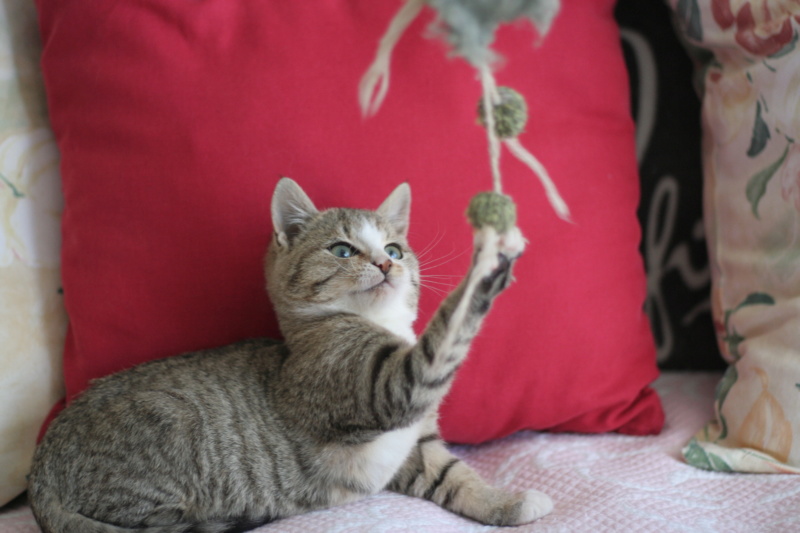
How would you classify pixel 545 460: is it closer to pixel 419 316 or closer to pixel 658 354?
pixel 419 316

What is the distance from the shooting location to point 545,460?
974 mm

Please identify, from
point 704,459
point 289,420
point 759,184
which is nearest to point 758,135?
point 759,184

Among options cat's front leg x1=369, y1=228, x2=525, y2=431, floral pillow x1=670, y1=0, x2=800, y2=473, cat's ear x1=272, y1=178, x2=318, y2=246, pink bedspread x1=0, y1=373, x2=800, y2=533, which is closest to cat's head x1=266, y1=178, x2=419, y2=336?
cat's ear x1=272, y1=178, x2=318, y2=246

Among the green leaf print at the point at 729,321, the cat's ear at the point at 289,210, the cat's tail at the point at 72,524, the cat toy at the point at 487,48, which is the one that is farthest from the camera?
the green leaf print at the point at 729,321

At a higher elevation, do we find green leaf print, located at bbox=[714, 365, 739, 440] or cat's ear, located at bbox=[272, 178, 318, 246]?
cat's ear, located at bbox=[272, 178, 318, 246]

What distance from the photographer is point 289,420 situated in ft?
2.84

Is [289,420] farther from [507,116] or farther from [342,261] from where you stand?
[507,116]

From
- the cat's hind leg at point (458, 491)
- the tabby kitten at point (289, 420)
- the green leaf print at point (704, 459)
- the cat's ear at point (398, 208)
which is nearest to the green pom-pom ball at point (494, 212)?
the tabby kitten at point (289, 420)

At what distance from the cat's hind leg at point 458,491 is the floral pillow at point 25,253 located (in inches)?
24.0

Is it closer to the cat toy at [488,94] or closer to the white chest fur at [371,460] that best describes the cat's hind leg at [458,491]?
the white chest fur at [371,460]

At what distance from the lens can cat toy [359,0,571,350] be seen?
0.53 meters

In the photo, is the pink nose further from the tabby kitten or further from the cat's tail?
the cat's tail

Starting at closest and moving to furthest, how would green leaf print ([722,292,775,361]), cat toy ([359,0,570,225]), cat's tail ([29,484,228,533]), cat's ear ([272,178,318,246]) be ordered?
cat toy ([359,0,570,225]) < cat's tail ([29,484,228,533]) < cat's ear ([272,178,318,246]) < green leaf print ([722,292,775,361])

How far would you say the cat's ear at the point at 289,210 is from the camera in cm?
90
